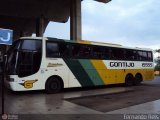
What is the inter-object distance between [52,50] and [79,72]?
86.3 inches

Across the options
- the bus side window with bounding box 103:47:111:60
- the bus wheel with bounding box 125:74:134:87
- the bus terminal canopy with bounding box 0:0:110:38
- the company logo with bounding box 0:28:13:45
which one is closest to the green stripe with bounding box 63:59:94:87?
the bus side window with bounding box 103:47:111:60

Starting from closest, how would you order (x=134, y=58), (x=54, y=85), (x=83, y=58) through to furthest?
(x=54, y=85) → (x=83, y=58) → (x=134, y=58)

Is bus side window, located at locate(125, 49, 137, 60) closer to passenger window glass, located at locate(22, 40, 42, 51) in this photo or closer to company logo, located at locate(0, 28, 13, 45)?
passenger window glass, located at locate(22, 40, 42, 51)

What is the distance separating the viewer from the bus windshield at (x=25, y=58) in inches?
527

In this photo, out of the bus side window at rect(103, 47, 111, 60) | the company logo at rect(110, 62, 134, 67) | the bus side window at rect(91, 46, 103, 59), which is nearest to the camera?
the bus side window at rect(91, 46, 103, 59)

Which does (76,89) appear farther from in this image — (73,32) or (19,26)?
(19,26)

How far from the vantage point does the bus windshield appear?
13398mm

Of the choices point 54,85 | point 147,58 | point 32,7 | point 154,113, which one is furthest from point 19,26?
point 154,113

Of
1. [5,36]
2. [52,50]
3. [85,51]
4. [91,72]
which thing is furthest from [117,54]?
[5,36]

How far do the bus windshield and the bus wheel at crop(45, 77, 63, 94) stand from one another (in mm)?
1096

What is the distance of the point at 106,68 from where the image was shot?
56.0ft

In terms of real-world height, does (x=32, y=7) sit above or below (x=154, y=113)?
above

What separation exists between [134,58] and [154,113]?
34.8 feet

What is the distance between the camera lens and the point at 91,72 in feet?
53.4
